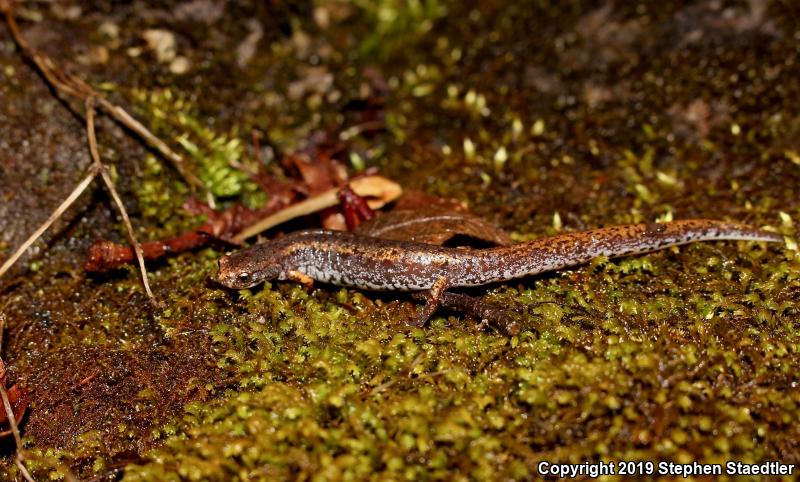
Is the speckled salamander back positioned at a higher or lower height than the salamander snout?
higher

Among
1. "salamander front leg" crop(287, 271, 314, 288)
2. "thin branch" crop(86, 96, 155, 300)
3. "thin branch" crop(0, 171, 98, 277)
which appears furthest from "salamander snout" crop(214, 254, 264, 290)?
"thin branch" crop(0, 171, 98, 277)

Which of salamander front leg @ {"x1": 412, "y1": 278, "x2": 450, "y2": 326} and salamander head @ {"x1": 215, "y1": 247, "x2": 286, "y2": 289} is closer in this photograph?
salamander front leg @ {"x1": 412, "y1": 278, "x2": 450, "y2": 326}

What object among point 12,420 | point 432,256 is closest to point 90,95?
point 12,420

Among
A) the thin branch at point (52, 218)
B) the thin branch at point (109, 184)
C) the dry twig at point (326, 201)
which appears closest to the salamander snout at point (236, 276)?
the thin branch at point (109, 184)

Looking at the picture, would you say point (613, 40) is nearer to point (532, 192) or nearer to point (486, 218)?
point (532, 192)

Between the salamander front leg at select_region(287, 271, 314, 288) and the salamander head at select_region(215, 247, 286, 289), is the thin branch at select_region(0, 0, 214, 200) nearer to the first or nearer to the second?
the salamander head at select_region(215, 247, 286, 289)

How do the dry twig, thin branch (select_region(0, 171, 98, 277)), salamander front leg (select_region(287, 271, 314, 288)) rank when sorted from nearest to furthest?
thin branch (select_region(0, 171, 98, 277)) < salamander front leg (select_region(287, 271, 314, 288)) < the dry twig
